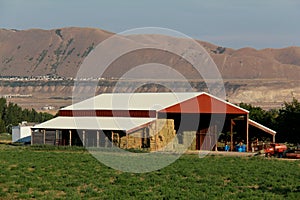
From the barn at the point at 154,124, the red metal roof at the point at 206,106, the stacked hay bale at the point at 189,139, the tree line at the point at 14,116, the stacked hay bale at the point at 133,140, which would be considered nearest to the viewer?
the stacked hay bale at the point at 133,140

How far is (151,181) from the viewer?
22781mm

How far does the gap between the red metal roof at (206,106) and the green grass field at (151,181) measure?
1289cm

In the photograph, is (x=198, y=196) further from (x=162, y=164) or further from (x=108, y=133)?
(x=108, y=133)

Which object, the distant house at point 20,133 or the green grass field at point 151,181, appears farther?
the distant house at point 20,133

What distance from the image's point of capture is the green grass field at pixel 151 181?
19.6 meters

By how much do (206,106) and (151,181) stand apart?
21.6 m

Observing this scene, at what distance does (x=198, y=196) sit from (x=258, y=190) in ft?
9.00

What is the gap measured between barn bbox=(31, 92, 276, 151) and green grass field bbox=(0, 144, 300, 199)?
11648 mm

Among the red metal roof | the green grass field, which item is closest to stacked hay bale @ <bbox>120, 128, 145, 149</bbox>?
the red metal roof

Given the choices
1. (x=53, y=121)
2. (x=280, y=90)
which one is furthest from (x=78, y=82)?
(x=53, y=121)

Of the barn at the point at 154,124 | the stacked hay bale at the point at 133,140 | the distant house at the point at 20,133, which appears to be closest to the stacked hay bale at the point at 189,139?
the barn at the point at 154,124

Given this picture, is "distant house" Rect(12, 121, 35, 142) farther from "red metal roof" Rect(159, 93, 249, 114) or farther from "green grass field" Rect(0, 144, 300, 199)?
"green grass field" Rect(0, 144, 300, 199)

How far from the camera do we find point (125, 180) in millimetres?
22891

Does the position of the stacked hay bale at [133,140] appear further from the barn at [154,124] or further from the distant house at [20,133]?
the distant house at [20,133]
